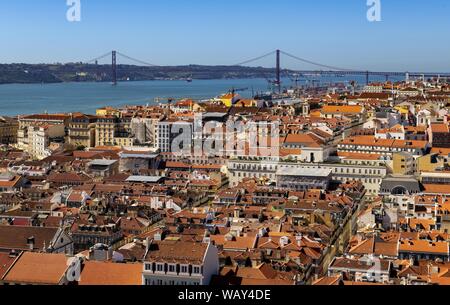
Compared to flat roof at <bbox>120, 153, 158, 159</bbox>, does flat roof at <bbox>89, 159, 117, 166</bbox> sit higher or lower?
lower

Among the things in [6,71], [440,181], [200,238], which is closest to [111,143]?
[440,181]

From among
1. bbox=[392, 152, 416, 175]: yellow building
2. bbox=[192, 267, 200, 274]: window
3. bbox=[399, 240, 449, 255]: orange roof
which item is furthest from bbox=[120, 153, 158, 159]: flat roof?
bbox=[192, 267, 200, 274]: window

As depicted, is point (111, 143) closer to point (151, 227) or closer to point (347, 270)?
point (151, 227)

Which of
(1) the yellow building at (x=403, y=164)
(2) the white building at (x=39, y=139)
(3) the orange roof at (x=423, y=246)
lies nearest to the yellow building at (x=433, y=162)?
(1) the yellow building at (x=403, y=164)

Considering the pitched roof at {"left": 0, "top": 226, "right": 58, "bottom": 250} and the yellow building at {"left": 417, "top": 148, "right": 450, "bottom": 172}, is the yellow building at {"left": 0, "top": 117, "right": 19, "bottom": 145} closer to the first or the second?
the yellow building at {"left": 417, "top": 148, "right": 450, "bottom": 172}

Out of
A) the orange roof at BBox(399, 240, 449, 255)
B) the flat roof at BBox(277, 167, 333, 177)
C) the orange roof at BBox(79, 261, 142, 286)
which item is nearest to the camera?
the orange roof at BBox(79, 261, 142, 286)

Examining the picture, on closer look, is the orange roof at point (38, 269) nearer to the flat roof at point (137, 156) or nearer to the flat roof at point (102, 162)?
the flat roof at point (102, 162)

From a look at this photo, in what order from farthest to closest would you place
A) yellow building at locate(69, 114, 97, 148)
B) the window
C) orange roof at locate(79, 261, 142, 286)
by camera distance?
yellow building at locate(69, 114, 97, 148) < orange roof at locate(79, 261, 142, 286) < the window

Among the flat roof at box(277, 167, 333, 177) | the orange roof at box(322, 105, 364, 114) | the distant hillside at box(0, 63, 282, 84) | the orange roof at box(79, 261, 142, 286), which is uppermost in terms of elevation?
the distant hillside at box(0, 63, 282, 84)
